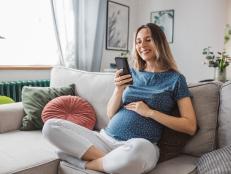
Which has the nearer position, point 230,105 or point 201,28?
point 230,105

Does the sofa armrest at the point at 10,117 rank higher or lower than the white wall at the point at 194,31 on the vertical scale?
lower

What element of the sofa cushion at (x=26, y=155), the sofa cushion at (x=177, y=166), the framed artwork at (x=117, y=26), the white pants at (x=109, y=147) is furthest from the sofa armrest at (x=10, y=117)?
the framed artwork at (x=117, y=26)

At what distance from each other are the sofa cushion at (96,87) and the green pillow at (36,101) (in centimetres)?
8

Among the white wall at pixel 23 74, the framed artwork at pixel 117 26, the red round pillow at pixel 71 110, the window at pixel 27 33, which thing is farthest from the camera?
the framed artwork at pixel 117 26

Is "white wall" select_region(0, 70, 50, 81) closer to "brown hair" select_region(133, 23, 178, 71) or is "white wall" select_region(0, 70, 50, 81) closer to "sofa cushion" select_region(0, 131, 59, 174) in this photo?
"sofa cushion" select_region(0, 131, 59, 174)

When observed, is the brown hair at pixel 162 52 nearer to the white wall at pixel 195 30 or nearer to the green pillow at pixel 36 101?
the green pillow at pixel 36 101

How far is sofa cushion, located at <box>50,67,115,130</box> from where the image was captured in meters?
1.95

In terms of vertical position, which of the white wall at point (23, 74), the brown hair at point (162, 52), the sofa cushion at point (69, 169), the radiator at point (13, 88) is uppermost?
the brown hair at point (162, 52)

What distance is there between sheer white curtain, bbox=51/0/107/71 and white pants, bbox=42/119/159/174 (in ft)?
6.10

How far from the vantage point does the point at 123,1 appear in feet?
13.2

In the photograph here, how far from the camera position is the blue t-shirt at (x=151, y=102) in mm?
1443

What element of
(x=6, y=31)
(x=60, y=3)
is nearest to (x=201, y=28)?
(x=60, y=3)

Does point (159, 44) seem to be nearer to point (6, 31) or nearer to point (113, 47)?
point (6, 31)

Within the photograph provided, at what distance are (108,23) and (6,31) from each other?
138 centimetres
